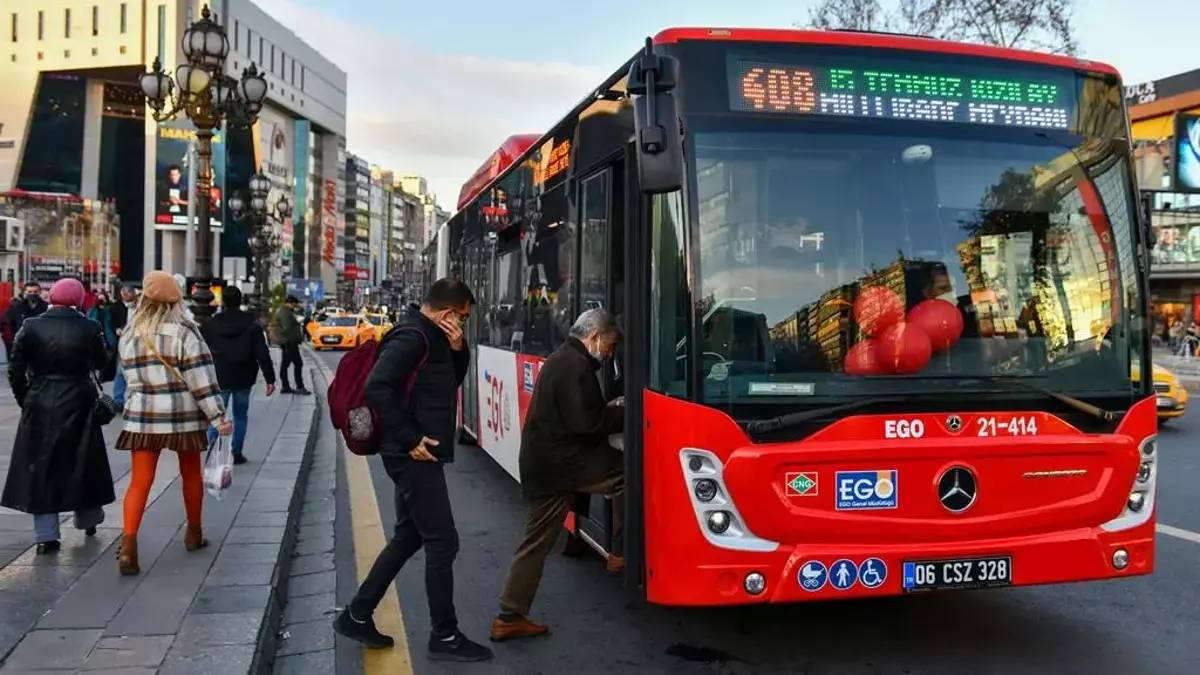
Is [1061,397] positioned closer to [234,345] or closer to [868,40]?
[868,40]

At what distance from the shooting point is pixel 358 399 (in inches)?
172

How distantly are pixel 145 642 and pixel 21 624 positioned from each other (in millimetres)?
714

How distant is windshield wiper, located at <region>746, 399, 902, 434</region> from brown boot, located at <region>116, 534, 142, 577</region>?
346 centimetres

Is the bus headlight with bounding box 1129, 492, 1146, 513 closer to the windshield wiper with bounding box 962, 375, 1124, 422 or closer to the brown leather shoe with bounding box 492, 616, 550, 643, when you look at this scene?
the windshield wiper with bounding box 962, 375, 1124, 422

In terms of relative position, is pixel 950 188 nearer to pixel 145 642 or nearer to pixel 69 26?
pixel 145 642

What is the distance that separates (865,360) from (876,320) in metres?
0.19

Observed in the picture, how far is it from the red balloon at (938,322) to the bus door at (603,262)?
1378 millimetres

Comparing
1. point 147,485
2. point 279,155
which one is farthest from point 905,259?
point 279,155

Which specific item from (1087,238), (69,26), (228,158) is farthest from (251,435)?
(69,26)

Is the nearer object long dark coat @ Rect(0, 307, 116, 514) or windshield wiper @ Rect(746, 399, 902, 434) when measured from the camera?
windshield wiper @ Rect(746, 399, 902, 434)

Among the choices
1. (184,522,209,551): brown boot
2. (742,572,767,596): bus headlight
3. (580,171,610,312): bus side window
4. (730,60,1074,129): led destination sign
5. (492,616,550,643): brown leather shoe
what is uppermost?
(730,60,1074,129): led destination sign

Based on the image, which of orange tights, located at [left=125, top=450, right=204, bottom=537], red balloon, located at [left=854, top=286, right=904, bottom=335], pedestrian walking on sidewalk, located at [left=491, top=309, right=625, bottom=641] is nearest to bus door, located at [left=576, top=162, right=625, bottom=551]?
pedestrian walking on sidewalk, located at [left=491, top=309, right=625, bottom=641]

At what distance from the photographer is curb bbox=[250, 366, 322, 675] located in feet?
14.1

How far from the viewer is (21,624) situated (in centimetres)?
448
